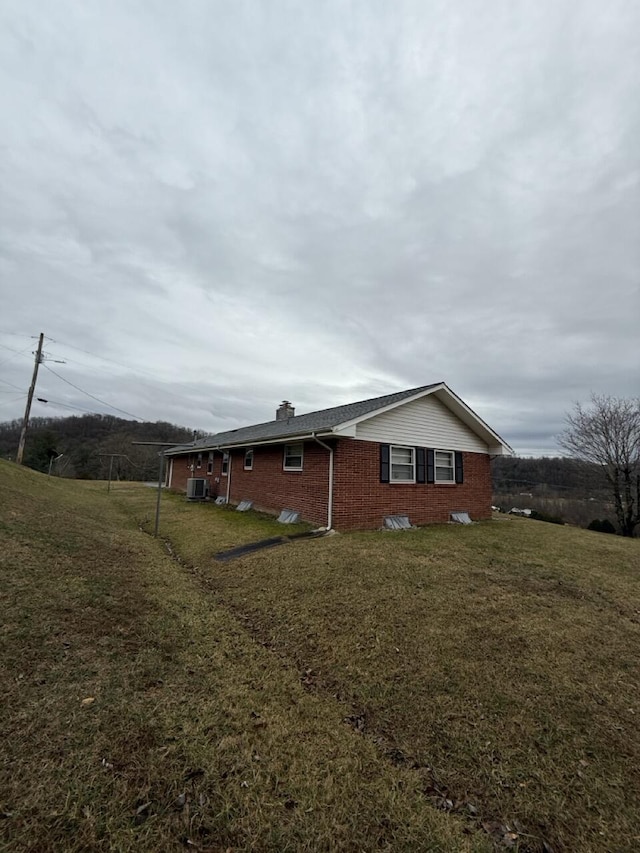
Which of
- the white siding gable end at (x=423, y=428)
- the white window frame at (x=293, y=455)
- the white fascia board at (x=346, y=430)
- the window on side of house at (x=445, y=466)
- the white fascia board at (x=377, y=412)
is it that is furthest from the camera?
the window on side of house at (x=445, y=466)

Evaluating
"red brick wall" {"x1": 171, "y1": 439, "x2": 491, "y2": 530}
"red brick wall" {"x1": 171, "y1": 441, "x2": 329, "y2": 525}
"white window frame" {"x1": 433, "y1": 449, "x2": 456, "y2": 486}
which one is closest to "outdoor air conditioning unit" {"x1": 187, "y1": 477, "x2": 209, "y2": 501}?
"red brick wall" {"x1": 171, "y1": 441, "x2": 329, "y2": 525}

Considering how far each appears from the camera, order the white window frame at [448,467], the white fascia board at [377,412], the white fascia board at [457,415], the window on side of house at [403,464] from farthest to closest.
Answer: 1. the white window frame at [448,467]
2. the window on side of house at [403,464]
3. the white fascia board at [457,415]
4. the white fascia board at [377,412]

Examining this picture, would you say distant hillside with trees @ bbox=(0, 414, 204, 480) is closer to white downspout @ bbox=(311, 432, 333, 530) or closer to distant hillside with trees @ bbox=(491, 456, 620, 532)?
white downspout @ bbox=(311, 432, 333, 530)

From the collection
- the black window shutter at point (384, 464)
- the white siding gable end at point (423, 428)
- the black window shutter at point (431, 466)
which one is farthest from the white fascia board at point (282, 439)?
the black window shutter at point (431, 466)

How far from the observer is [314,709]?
318 cm

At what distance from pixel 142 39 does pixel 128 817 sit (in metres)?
11.9

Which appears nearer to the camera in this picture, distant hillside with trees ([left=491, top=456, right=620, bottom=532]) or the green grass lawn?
the green grass lawn

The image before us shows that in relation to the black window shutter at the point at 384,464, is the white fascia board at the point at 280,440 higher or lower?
higher

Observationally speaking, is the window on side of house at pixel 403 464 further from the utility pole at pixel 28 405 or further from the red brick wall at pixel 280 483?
the utility pole at pixel 28 405

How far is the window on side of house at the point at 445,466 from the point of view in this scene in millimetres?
13055

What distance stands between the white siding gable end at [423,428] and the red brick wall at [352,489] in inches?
17.0

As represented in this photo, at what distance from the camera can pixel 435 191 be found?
1097 centimetres

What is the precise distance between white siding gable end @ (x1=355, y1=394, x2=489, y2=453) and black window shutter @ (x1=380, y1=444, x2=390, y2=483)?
24cm

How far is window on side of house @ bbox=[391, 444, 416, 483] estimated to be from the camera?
457 inches
